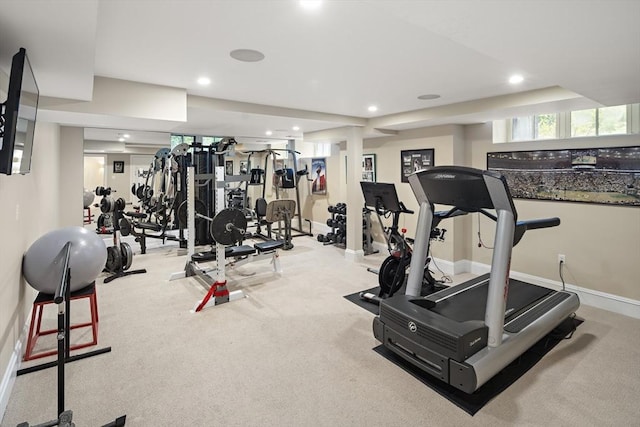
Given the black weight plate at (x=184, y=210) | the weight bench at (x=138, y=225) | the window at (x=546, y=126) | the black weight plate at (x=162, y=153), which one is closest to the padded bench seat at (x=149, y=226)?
the weight bench at (x=138, y=225)

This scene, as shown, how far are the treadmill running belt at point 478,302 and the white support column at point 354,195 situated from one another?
92.6 inches

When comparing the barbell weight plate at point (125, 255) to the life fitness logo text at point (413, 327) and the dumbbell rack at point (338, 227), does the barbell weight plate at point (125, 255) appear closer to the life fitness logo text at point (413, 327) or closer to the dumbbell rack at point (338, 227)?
the dumbbell rack at point (338, 227)

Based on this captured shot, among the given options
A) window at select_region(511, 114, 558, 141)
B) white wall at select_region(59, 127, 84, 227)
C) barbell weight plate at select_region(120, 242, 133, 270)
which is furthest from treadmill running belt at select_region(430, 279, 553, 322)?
white wall at select_region(59, 127, 84, 227)

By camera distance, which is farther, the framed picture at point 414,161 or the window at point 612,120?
the framed picture at point 414,161

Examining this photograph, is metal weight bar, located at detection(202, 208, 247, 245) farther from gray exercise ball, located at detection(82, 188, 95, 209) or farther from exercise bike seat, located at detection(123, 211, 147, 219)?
gray exercise ball, located at detection(82, 188, 95, 209)

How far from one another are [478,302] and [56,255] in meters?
3.67

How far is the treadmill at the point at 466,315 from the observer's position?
88.6 inches

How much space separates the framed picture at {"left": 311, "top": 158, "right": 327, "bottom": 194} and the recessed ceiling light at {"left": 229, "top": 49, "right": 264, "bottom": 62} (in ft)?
17.1

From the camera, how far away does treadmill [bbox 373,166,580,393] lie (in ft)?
7.38

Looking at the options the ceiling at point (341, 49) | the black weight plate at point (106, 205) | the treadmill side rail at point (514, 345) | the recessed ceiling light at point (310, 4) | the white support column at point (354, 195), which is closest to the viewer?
the ceiling at point (341, 49)

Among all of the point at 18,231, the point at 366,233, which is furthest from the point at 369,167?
the point at 18,231

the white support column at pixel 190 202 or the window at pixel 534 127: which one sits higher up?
the window at pixel 534 127

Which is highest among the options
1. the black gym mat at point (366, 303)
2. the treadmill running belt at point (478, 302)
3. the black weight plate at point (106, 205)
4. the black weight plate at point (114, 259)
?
the black weight plate at point (106, 205)

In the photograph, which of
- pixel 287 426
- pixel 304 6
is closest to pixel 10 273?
pixel 287 426
